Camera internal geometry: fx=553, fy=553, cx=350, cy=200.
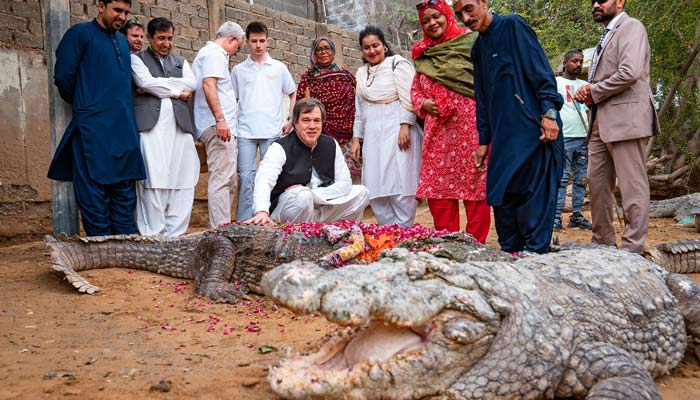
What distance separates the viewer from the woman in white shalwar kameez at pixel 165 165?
16.1 ft

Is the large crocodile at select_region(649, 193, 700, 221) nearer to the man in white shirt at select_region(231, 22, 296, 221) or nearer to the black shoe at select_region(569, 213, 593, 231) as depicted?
the black shoe at select_region(569, 213, 593, 231)

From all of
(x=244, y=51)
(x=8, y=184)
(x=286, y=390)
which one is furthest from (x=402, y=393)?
(x=244, y=51)

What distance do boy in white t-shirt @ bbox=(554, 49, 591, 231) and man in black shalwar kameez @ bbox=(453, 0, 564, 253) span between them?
3.07 metres

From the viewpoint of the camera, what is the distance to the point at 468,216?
4633mm

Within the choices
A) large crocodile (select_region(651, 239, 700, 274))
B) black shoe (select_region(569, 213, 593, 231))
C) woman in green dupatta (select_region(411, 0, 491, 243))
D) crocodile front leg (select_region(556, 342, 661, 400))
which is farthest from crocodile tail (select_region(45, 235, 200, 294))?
black shoe (select_region(569, 213, 593, 231))

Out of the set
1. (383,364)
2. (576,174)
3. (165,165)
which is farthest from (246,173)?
(576,174)

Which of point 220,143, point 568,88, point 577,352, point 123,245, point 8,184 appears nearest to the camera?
point 577,352

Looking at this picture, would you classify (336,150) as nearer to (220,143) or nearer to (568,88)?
(220,143)

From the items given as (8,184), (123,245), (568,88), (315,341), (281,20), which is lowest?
(315,341)

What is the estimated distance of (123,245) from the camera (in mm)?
4426

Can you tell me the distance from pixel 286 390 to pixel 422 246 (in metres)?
Result: 1.77

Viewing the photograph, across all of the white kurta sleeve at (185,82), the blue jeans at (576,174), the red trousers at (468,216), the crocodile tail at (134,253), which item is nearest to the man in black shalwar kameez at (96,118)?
the crocodile tail at (134,253)

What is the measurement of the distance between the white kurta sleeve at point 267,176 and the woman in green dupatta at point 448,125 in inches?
48.1

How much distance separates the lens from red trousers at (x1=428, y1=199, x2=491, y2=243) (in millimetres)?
4559
